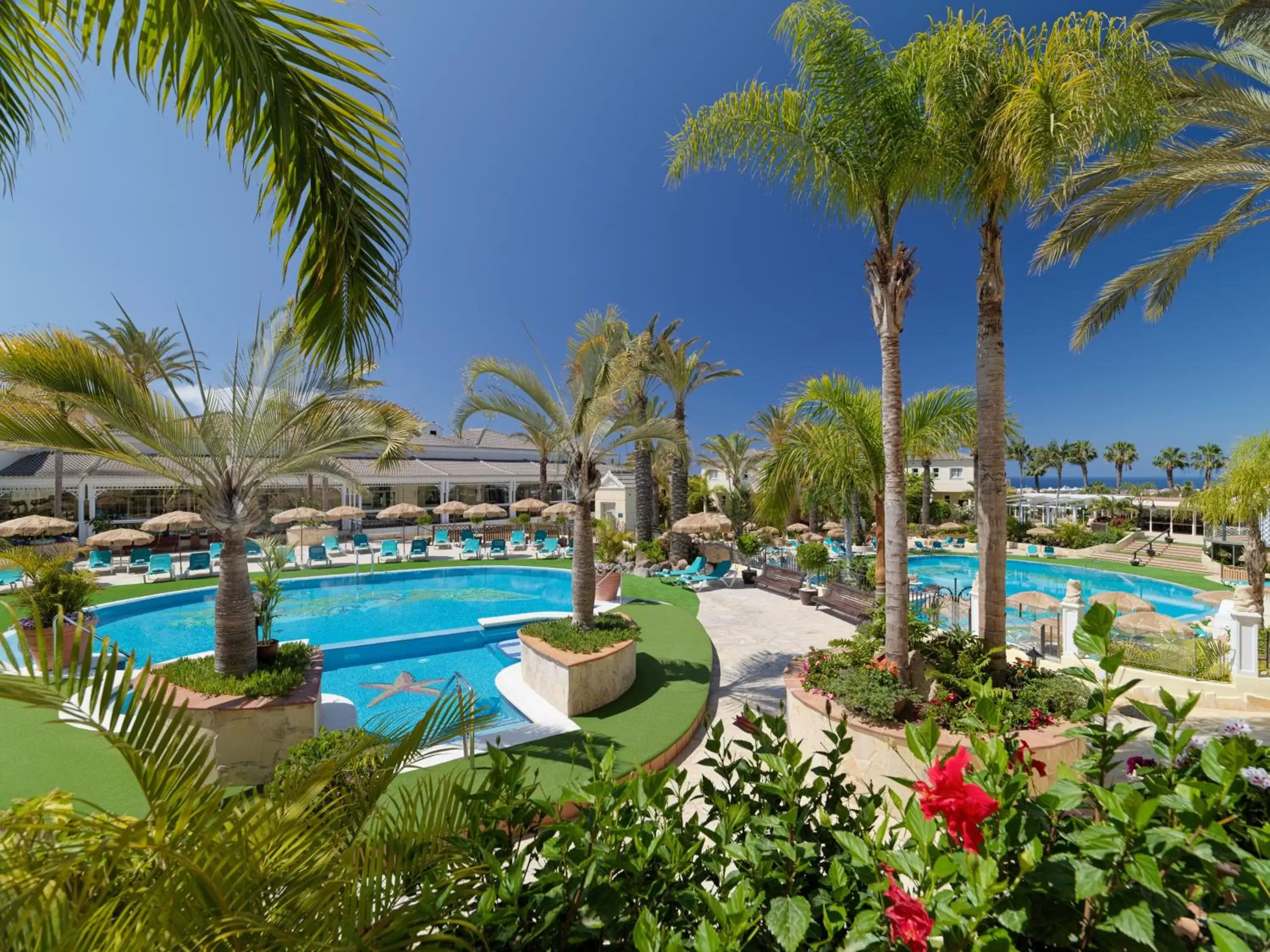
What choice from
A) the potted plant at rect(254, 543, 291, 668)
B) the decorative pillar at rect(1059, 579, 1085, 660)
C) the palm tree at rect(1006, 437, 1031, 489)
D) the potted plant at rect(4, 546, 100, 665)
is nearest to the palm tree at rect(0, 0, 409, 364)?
the potted plant at rect(254, 543, 291, 668)

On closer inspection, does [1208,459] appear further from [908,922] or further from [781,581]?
[908,922]

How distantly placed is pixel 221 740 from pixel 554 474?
38.2 m

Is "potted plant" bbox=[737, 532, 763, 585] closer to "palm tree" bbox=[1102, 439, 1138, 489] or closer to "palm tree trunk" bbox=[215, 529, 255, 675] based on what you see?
"palm tree trunk" bbox=[215, 529, 255, 675]

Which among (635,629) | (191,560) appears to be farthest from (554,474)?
(635,629)

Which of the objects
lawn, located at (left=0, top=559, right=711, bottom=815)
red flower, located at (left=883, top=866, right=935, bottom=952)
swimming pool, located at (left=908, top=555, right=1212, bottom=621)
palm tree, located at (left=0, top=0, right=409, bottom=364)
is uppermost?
palm tree, located at (left=0, top=0, right=409, bottom=364)

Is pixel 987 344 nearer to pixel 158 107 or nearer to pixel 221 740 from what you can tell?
pixel 158 107

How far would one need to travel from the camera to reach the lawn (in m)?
5.32

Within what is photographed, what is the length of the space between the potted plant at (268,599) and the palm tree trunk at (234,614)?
8.0 inches

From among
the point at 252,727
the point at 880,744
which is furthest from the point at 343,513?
the point at 880,744

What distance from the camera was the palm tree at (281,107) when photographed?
238 cm

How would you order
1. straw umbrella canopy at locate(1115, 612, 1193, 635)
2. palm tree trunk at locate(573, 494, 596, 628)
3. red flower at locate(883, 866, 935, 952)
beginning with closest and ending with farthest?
red flower at locate(883, 866, 935, 952) → palm tree trunk at locate(573, 494, 596, 628) → straw umbrella canopy at locate(1115, 612, 1193, 635)

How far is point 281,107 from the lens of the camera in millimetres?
2445

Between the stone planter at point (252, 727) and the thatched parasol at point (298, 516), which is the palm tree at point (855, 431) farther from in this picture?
the thatched parasol at point (298, 516)

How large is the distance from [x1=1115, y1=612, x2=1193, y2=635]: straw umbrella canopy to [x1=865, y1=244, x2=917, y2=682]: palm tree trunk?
8.37 meters
